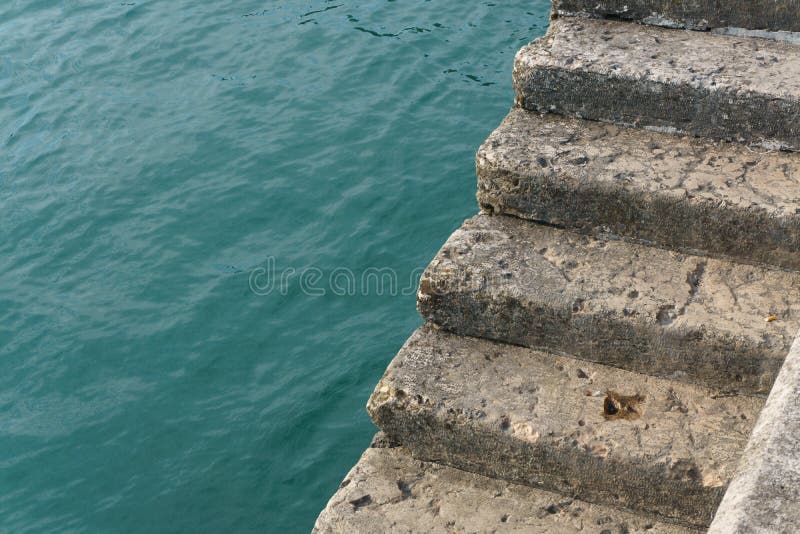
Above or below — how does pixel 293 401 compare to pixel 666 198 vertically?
below

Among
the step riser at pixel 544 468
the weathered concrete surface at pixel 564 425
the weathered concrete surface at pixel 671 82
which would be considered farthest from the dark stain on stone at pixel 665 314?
the weathered concrete surface at pixel 671 82

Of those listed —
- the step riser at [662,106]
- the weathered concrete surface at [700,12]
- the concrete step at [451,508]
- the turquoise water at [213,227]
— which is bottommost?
the turquoise water at [213,227]

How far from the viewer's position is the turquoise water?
19.7 feet

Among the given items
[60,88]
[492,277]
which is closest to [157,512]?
[492,277]

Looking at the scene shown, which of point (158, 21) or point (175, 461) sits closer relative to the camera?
point (175, 461)

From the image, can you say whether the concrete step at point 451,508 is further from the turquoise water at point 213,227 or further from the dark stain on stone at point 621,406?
the turquoise water at point 213,227

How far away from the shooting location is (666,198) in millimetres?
2650

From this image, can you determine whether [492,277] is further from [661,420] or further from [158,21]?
[158,21]

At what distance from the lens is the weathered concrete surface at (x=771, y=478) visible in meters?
1.57

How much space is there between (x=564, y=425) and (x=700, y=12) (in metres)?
1.77

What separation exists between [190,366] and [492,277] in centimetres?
453

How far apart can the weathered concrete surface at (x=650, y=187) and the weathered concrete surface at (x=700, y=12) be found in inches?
22.7

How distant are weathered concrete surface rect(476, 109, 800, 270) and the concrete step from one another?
2.94 ft

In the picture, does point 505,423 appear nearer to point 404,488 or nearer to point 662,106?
point 404,488
